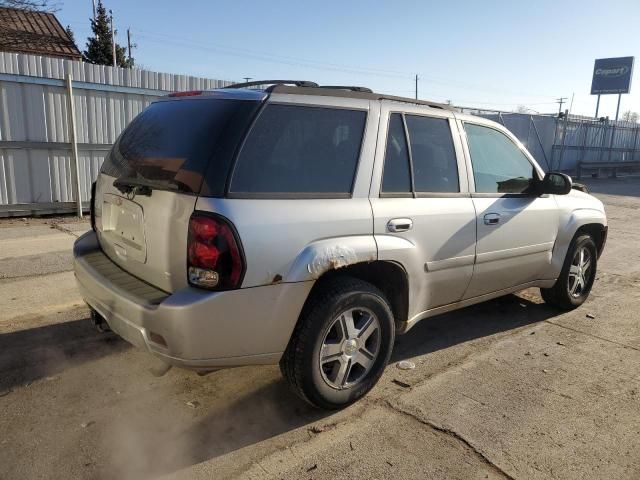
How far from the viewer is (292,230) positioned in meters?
2.63

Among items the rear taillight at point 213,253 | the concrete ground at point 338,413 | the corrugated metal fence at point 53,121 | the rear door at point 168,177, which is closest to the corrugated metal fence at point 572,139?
the corrugated metal fence at point 53,121

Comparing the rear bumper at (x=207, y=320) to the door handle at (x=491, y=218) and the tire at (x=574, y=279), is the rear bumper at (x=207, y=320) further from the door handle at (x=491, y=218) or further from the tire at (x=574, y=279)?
the tire at (x=574, y=279)

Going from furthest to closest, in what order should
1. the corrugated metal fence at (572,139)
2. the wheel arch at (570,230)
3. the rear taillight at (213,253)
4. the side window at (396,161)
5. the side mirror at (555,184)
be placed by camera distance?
the corrugated metal fence at (572,139) → the wheel arch at (570,230) → the side mirror at (555,184) → the side window at (396,161) → the rear taillight at (213,253)

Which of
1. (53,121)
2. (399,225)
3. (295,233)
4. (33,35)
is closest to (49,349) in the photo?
(295,233)

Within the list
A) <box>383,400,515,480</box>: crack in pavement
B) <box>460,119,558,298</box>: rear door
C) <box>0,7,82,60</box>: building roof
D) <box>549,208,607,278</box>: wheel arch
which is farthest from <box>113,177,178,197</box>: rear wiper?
<box>0,7,82,60</box>: building roof

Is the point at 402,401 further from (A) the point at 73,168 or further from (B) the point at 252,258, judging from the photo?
(A) the point at 73,168

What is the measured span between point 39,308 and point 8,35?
1568 cm

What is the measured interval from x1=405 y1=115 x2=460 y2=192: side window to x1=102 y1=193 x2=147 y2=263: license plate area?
1.77 metres

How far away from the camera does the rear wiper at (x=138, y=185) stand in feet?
8.73

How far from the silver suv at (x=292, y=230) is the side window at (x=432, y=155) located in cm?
1

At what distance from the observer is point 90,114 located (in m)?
8.89

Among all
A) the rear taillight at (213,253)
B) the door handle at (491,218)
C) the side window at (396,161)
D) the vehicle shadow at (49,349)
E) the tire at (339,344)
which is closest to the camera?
the rear taillight at (213,253)

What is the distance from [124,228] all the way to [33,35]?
18.9m

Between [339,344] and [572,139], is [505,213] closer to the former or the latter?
[339,344]
